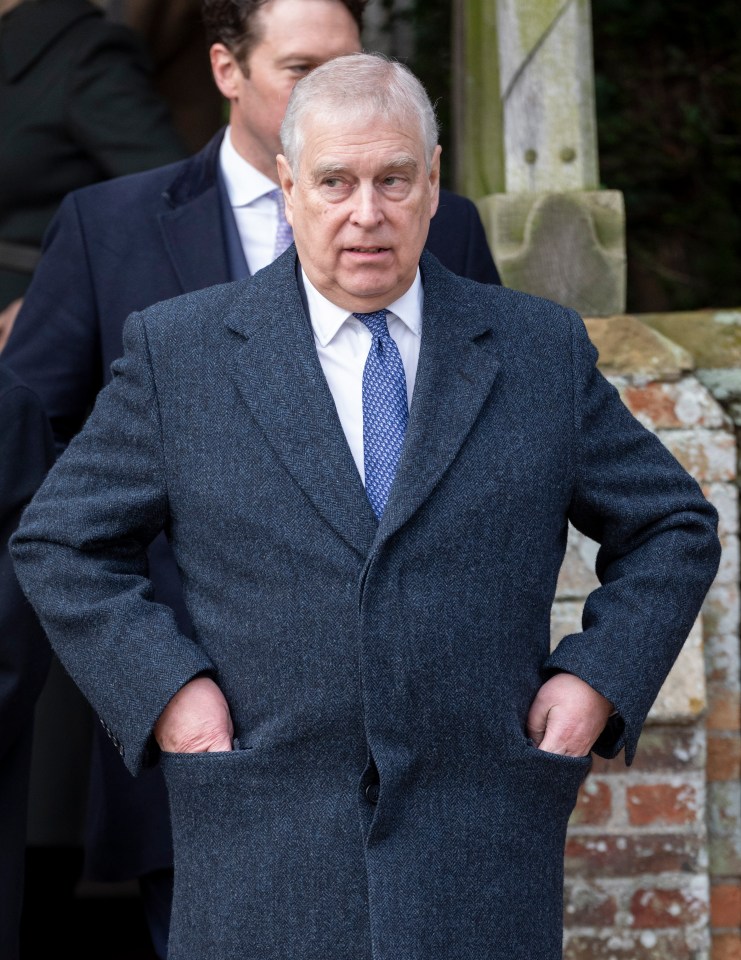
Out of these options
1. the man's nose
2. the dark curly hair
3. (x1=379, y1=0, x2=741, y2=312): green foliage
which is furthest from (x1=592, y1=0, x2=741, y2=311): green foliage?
the man's nose

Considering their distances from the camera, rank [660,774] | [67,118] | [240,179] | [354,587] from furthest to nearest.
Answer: [67,118] → [660,774] → [240,179] → [354,587]

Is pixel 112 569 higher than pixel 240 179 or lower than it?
lower

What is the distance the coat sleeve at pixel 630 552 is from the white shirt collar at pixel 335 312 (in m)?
0.22

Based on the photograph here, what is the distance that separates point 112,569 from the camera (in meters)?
2.17

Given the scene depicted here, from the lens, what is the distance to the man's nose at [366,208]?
6.87 ft

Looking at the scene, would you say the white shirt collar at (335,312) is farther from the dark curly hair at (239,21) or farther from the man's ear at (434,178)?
the dark curly hair at (239,21)

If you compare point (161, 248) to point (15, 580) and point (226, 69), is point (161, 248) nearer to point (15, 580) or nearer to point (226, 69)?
point (226, 69)

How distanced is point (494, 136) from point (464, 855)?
1.98 metres

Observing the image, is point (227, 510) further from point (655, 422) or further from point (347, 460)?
point (655, 422)

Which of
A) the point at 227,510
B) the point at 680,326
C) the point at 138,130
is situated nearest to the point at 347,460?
the point at 227,510

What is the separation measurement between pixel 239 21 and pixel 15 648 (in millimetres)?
1216

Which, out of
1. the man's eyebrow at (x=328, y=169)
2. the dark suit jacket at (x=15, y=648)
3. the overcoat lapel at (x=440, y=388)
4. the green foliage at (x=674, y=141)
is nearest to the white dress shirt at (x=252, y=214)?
the dark suit jacket at (x=15, y=648)

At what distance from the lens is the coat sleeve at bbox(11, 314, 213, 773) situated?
6.95 feet

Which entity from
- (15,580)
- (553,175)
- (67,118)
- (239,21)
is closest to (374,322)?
(15,580)
